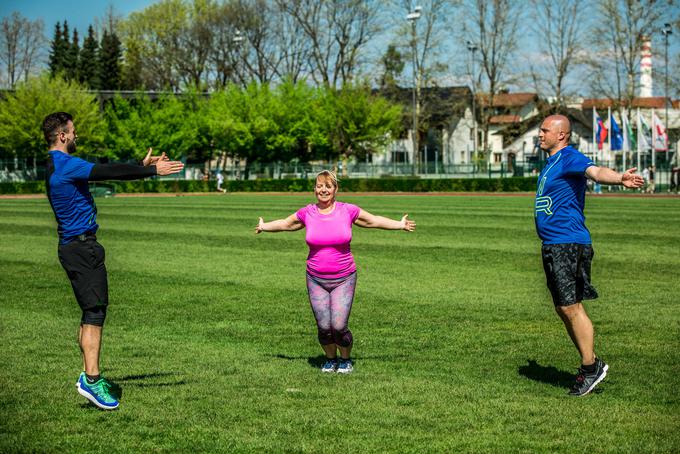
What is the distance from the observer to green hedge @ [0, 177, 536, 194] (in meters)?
53.8

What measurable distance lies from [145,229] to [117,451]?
18989mm

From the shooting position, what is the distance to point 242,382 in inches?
284

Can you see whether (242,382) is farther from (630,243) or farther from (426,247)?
(630,243)

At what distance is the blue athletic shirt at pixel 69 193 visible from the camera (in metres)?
6.39

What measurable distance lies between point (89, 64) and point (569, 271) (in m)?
103

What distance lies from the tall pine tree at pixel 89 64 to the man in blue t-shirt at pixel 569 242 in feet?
326

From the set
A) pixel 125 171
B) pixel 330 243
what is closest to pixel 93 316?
pixel 125 171

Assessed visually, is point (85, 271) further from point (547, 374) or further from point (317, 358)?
point (547, 374)

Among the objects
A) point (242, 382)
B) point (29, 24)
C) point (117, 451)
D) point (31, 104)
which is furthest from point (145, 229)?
point (29, 24)

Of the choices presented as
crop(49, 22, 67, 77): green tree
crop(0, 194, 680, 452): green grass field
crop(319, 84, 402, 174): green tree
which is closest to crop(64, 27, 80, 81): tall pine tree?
crop(49, 22, 67, 77): green tree

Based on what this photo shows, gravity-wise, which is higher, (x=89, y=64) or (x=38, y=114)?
(x=89, y=64)

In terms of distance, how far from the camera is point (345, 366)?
7.58 meters

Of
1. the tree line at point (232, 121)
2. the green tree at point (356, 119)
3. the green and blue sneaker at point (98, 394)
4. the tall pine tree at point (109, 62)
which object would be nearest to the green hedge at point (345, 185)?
the tree line at point (232, 121)

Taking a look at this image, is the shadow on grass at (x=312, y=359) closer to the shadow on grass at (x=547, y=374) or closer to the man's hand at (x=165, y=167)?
the shadow on grass at (x=547, y=374)
